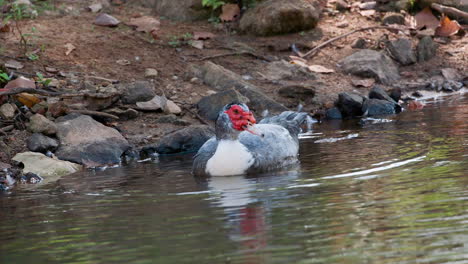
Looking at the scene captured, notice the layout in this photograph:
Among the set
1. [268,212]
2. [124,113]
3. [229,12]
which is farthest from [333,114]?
[268,212]

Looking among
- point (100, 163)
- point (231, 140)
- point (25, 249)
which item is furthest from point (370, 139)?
point (25, 249)

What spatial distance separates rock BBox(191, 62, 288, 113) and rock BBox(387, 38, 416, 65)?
3596 mm

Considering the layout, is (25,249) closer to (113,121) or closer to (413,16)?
(113,121)

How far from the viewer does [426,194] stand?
5961mm

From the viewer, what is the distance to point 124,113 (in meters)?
11.4

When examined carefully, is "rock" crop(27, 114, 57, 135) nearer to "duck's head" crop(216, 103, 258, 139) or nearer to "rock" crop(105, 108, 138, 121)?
"rock" crop(105, 108, 138, 121)

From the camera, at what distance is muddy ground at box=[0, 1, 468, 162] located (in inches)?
474

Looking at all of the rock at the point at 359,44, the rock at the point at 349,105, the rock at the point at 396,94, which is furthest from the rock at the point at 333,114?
the rock at the point at 359,44

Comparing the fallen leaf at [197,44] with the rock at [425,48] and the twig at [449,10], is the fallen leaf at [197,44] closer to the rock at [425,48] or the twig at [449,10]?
the rock at [425,48]

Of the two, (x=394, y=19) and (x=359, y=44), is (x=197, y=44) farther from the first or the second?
(x=394, y=19)

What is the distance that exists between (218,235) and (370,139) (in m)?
4.89

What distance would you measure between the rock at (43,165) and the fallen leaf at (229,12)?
22.2 feet

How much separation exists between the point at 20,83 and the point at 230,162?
3975 millimetres

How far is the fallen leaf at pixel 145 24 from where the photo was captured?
46.9 feet
